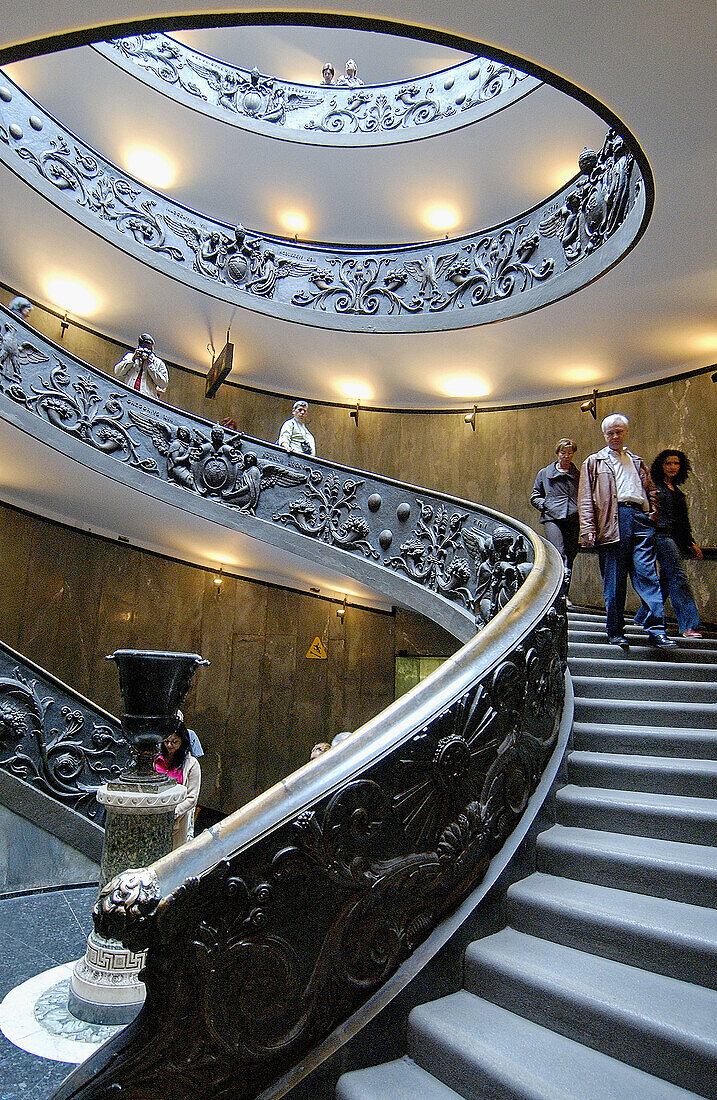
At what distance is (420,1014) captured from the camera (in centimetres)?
210

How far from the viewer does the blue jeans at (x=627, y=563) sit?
16.1ft

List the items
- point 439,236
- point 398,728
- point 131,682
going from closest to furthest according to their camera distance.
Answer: point 398,728 → point 131,682 → point 439,236

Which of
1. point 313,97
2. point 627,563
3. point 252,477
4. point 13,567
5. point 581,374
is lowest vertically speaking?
point 627,563

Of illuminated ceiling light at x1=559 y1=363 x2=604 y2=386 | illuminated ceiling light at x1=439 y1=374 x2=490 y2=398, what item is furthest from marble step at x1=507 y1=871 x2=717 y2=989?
illuminated ceiling light at x1=439 y1=374 x2=490 y2=398

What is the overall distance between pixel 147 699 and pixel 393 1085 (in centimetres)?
230

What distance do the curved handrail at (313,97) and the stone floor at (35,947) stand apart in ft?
37.4

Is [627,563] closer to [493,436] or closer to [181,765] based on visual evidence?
[181,765]

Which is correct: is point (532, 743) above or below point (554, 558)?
below

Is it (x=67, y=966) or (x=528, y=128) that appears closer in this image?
(x=67, y=966)

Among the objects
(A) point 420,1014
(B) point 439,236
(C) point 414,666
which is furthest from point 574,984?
(B) point 439,236

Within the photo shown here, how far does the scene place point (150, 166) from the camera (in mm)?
11648

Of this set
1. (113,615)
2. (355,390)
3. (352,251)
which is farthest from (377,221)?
(113,615)

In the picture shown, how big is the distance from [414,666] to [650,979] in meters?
8.88

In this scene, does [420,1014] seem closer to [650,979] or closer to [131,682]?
[650,979]
